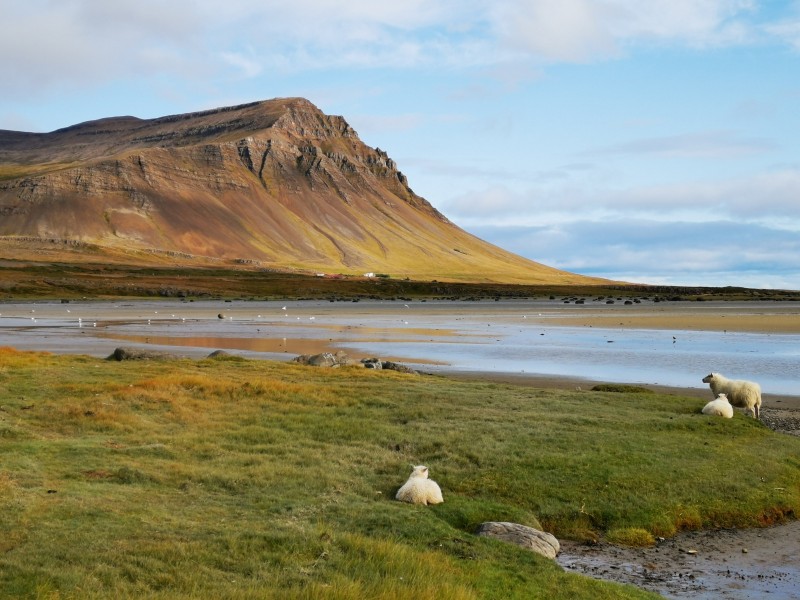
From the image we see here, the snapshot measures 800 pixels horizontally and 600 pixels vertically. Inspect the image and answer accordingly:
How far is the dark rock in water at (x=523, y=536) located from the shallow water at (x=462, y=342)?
21317 mm

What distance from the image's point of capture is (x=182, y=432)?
59.8 feet

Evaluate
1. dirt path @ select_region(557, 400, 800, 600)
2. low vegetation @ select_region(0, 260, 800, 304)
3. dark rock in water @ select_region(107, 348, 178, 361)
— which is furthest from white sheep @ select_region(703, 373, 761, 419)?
low vegetation @ select_region(0, 260, 800, 304)

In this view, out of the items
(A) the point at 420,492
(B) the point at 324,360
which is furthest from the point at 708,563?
(B) the point at 324,360

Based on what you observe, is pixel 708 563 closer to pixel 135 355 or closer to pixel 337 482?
pixel 337 482

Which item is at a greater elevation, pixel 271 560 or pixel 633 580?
pixel 271 560

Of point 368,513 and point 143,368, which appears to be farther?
point 143,368

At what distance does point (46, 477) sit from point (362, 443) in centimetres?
655

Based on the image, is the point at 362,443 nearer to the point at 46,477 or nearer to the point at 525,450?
the point at 525,450

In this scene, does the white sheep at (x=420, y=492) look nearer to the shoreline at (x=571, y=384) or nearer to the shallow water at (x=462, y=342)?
the shoreline at (x=571, y=384)

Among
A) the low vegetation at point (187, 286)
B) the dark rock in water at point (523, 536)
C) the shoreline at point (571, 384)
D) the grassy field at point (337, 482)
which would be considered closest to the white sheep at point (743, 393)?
the grassy field at point (337, 482)

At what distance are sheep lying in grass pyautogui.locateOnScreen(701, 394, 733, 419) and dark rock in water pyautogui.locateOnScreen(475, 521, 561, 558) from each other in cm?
1039

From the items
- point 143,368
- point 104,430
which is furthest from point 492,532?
point 143,368

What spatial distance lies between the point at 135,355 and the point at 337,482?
72.2 ft

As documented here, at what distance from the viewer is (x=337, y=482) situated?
14.6m
